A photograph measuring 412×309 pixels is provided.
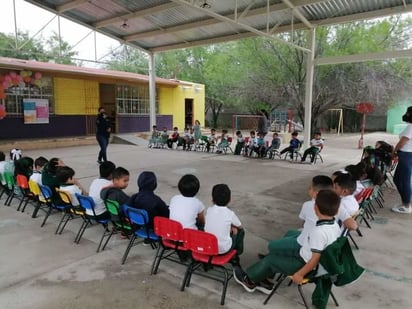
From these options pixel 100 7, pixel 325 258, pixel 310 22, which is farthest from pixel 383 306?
pixel 100 7

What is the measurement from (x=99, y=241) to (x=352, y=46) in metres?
12.0

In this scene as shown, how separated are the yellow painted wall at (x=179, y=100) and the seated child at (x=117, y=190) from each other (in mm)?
13975

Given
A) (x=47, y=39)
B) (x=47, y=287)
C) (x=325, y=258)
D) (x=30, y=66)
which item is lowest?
(x=47, y=287)

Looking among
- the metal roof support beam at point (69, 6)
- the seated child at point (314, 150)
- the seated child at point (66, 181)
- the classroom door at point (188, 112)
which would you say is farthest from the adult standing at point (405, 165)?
the classroom door at point (188, 112)

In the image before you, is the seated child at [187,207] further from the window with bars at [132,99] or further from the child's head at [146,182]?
the window with bars at [132,99]

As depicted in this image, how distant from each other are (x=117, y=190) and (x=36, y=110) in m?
10.7

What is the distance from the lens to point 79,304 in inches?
94.1

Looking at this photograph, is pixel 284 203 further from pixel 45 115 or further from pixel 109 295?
pixel 45 115

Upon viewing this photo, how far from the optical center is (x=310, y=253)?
2.18 meters

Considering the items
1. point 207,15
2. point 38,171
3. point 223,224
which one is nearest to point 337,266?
point 223,224

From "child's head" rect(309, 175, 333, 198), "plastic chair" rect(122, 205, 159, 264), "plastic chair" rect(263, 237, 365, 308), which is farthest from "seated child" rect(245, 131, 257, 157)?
"plastic chair" rect(263, 237, 365, 308)

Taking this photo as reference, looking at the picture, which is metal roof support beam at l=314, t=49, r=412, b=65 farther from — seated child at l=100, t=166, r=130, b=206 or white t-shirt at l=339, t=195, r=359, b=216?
seated child at l=100, t=166, r=130, b=206

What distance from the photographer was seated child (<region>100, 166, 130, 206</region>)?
3281 mm

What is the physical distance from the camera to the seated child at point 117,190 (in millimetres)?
3281
